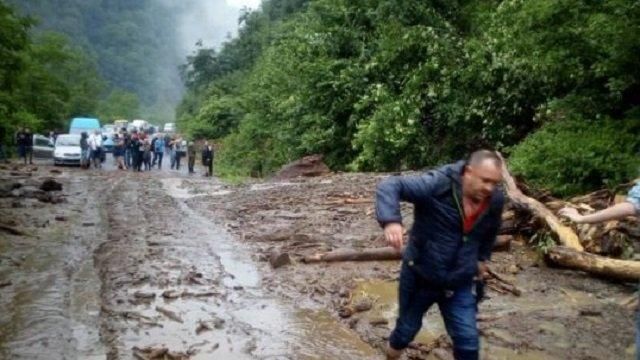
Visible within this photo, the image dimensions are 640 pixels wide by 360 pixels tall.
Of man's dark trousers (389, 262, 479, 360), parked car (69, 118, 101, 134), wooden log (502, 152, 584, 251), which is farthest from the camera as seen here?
parked car (69, 118, 101, 134)

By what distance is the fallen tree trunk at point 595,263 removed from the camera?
23.9 ft

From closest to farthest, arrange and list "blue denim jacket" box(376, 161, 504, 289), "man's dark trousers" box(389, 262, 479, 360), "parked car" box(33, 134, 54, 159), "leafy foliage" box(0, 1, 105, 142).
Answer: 1. "blue denim jacket" box(376, 161, 504, 289)
2. "man's dark trousers" box(389, 262, 479, 360)
3. "leafy foliage" box(0, 1, 105, 142)
4. "parked car" box(33, 134, 54, 159)

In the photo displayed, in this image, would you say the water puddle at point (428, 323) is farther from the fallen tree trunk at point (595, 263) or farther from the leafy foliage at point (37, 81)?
the leafy foliage at point (37, 81)

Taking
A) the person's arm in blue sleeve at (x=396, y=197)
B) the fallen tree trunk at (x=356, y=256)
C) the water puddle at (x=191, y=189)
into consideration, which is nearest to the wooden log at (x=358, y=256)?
the fallen tree trunk at (x=356, y=256)

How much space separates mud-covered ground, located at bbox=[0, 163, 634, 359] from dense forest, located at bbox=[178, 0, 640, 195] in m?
3.99

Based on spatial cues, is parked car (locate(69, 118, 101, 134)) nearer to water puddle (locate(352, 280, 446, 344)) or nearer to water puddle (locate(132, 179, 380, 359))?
water puddle (locate(132, 179, 380, 359))

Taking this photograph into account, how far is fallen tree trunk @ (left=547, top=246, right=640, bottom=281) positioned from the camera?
7270mm

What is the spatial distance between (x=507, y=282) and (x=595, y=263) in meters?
1.08

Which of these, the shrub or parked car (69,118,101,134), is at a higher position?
parked car (69,118,101,134)

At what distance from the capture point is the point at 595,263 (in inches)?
296

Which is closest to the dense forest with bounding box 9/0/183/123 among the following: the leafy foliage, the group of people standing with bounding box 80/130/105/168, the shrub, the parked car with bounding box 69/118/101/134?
the leafy foliage

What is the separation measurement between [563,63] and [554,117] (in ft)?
4.51

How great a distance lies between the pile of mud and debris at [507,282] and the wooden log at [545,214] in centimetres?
4

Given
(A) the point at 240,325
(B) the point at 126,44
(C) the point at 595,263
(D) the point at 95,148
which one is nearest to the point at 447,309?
(A) the point at 240,325
